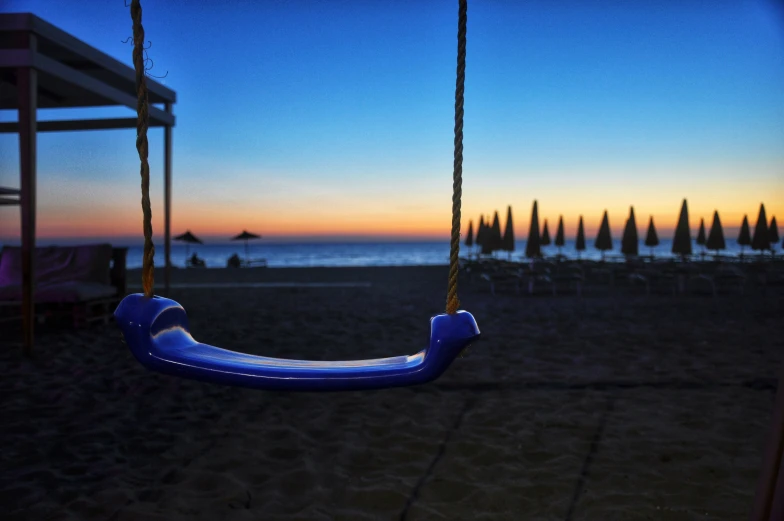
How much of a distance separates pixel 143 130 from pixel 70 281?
6051 mm

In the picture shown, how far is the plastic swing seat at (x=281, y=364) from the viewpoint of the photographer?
1083mm

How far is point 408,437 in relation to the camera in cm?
271

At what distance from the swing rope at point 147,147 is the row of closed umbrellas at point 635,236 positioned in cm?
1148

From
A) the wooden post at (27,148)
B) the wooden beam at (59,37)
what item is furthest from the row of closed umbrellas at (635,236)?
the wooden post at (27,148)

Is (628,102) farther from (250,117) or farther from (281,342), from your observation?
(281,342)

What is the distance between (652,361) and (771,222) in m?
13.4

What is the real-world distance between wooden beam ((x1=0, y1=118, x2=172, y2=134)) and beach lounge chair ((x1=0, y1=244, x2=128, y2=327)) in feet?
5.39

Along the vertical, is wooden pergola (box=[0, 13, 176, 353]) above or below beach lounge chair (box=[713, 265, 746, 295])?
above

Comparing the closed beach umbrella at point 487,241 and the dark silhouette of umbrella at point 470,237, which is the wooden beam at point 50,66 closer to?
the closed beach umbrella at point 487,241

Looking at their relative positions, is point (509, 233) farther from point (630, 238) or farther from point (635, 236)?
Answer: point (635, 236)

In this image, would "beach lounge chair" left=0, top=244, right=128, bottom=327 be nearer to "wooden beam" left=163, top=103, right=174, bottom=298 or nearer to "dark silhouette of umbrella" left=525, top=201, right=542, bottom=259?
"wooden beam" left=163, top=103, right=174, bottom=298

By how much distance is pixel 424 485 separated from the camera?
2158 millimetres

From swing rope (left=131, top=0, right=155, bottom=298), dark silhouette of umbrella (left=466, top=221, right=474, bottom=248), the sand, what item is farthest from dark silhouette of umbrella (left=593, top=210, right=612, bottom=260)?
swing rope (left=131, top=0, right=155, bottom=298)

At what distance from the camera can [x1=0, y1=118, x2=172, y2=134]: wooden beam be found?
639 centimetres
